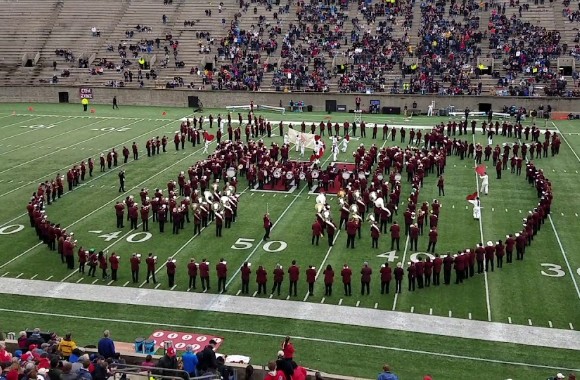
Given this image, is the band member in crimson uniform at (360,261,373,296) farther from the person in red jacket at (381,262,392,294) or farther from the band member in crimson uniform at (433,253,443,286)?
the band member in crimson uniform at (433,253,443,286)

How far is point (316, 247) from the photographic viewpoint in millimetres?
19391

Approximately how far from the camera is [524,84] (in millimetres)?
44500

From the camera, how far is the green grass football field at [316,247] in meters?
14.4

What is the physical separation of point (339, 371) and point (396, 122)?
2867 centimetres

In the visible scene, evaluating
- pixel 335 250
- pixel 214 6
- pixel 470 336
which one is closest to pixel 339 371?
pixel 470 336

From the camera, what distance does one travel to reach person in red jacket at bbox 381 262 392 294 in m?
16.1

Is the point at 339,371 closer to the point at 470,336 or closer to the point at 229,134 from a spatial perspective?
the point at 470,336

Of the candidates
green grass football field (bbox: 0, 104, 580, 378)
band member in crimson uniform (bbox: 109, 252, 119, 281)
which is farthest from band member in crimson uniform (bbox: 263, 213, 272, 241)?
band member in crimson uniform (bbox: 109, 252, 119, 281)

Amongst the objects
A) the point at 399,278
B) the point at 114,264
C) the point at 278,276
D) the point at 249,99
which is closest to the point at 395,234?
the point at 399,278

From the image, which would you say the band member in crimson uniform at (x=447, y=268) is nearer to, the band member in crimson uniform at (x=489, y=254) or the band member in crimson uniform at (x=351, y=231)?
the band member in crimson uniform at (x=489, y=254)

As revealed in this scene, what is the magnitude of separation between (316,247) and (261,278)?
3.62m

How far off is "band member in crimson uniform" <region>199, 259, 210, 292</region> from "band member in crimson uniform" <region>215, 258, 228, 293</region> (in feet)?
0.84

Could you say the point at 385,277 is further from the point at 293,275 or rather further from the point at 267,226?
the point at 267,226

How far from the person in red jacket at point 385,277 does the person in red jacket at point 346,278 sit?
704 millimetres
